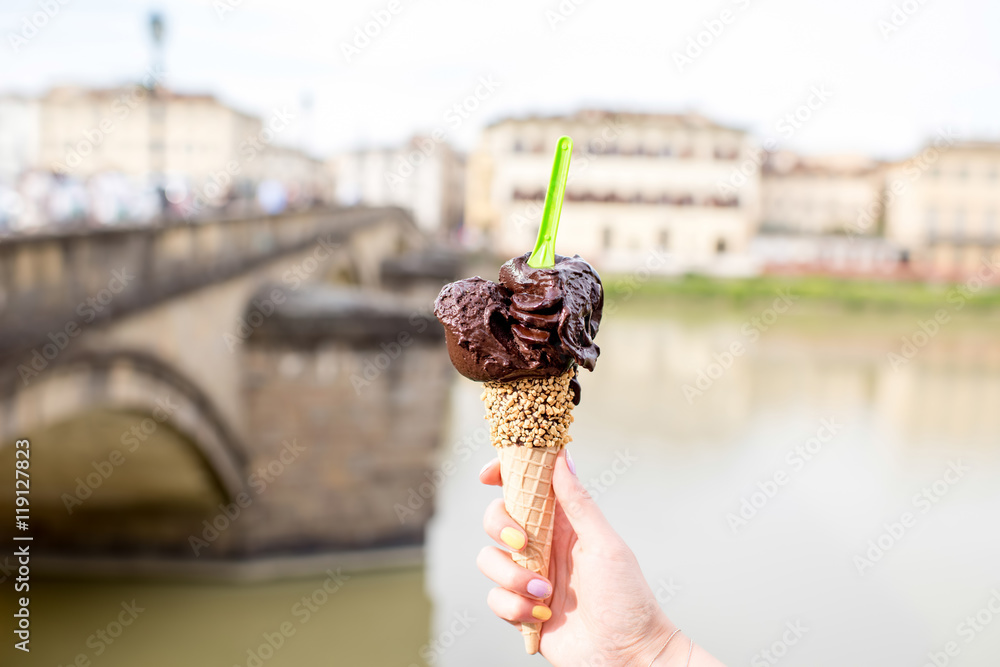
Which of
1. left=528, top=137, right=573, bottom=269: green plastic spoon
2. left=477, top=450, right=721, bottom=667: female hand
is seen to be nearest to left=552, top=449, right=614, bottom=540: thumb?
left=477, top=450, right=721, bottom=667: female hand

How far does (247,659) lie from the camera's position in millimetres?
8547

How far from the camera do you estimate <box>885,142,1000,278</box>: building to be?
1928 inches

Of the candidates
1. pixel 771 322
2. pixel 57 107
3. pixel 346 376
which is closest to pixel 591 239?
pixel 771 322

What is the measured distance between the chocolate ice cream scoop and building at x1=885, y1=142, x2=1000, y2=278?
51.9 metres

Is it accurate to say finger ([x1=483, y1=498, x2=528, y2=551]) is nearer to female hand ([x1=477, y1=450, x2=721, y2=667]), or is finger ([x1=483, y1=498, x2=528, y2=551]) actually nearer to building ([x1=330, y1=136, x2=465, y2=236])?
female hand ([x1=477, y1=450, x2=721, y2=667])

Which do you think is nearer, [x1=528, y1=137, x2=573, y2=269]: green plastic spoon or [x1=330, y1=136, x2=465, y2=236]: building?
[x1=528, y1=137, x2=573, y2=269]: green plastic spoon

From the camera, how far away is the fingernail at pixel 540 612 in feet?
7.72

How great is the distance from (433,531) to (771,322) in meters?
24.5

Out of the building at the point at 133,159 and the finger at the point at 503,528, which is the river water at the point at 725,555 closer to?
the building at the point at 133,159

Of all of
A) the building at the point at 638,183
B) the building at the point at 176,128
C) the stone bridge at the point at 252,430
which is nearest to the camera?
the stone bridge at the point at 252,430

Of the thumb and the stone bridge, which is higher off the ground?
the thumb

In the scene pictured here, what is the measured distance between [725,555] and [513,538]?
9002mm

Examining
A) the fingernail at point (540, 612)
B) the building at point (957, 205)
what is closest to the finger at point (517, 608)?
the fingernail at point (540, 612)

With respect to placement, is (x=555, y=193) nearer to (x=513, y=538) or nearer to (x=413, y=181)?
(x=513, y=538)
